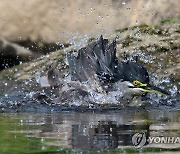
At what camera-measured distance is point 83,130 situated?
6.28 meters

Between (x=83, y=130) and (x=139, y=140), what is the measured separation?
0.86 metres

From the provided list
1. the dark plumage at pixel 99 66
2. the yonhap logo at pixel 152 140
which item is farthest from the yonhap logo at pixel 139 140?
the dark plumage at pixel 99 66

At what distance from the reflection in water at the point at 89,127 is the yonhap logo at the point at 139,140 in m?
0.04

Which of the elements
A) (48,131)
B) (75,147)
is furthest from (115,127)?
(75,147)

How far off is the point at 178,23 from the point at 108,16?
1.39 metres

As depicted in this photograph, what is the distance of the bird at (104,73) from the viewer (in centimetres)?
989

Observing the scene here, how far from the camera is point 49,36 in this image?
517 inches

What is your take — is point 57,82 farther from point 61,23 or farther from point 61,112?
point 61,23

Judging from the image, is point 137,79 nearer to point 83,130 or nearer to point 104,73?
point 104,73

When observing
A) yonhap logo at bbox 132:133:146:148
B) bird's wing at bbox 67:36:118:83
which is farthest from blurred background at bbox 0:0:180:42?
yonhap logo at bbox 132:133:146:148

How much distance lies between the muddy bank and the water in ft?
7.01

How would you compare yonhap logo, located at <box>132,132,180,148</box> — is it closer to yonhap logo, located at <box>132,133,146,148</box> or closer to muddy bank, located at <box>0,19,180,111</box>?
yonhap logo, located at <box>132,133,146,148</box>

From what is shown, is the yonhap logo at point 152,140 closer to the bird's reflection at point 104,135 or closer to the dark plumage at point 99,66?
the bird's reflection at point 104,135

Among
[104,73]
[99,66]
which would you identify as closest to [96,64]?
[99,66]
